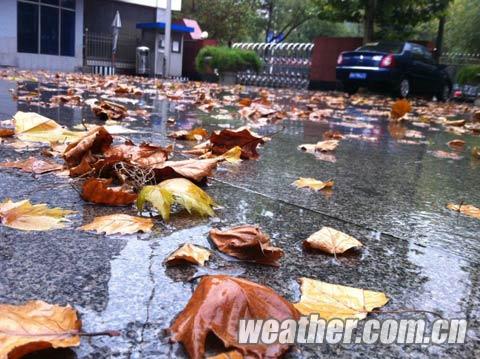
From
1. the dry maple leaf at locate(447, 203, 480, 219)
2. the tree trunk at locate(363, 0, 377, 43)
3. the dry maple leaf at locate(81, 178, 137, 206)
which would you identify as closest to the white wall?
the tree trunk at locate(363, 0, 377, 43)

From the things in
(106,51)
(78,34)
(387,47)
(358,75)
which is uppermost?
(78,34)

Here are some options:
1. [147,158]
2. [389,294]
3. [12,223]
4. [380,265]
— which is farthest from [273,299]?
[147,158]

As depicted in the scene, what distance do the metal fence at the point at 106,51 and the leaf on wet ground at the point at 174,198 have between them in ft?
71.2

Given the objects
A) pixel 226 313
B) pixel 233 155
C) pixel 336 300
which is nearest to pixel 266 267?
pixel 336 300

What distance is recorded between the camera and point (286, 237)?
54.7 inches

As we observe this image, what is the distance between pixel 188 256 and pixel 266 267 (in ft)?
0.59

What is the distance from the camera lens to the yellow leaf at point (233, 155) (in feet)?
7.94

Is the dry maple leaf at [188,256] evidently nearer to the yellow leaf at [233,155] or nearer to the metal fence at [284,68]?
the yellow leaf at [233,155]

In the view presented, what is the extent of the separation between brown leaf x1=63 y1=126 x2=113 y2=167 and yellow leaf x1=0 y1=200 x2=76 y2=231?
454 millimetres

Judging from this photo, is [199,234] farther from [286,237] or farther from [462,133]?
[462,133]

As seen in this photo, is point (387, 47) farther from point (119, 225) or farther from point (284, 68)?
point (119, 225)

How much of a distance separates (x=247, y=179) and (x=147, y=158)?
413 millimetres

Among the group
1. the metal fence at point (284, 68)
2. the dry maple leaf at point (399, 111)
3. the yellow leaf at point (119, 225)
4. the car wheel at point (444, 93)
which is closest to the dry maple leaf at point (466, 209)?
the yellow leaf at point (119, 225)

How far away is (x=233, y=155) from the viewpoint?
8.08ft
